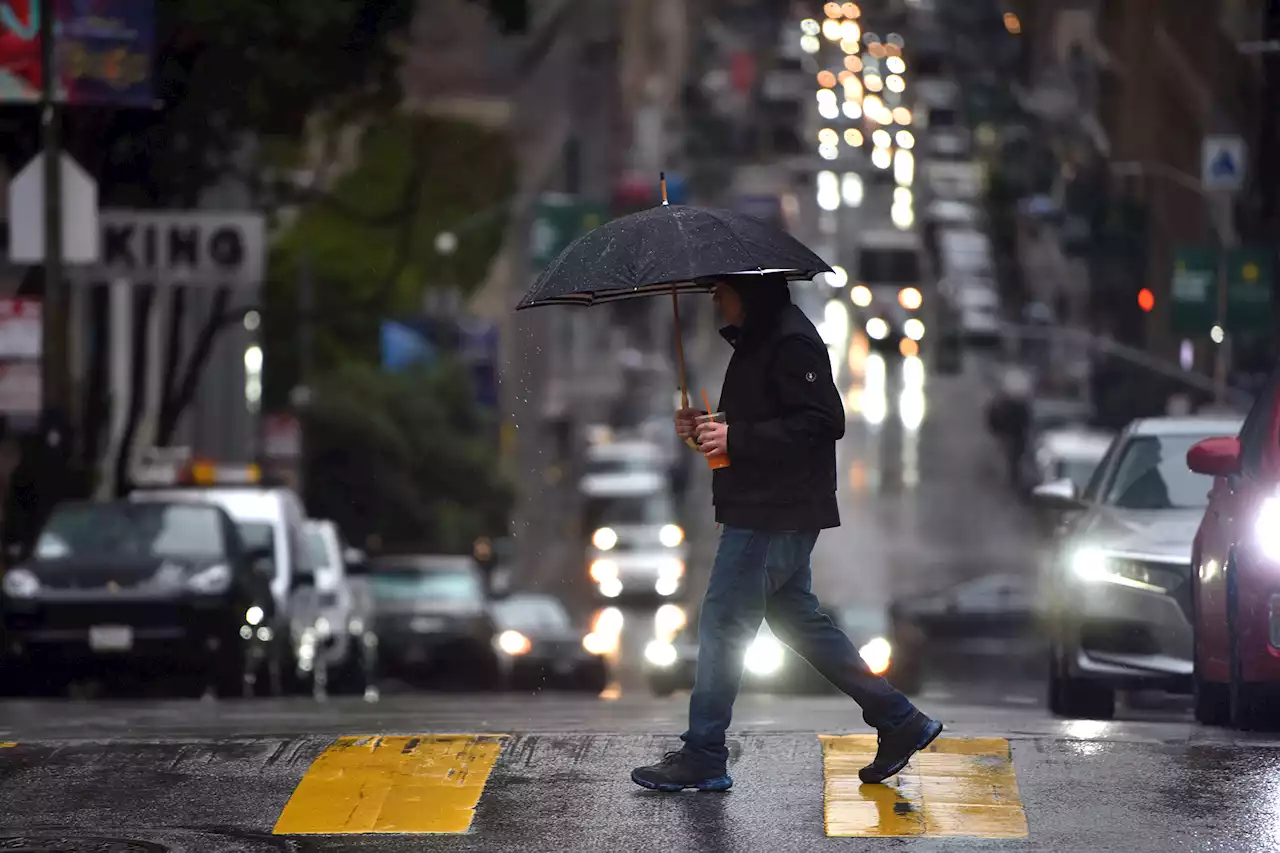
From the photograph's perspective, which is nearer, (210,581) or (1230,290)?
(210,581)

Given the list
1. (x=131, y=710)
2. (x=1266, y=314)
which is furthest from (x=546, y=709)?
(x=1266, y=314)

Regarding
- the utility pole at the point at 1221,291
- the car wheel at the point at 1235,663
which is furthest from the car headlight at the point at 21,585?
the utility pole at the point at 1221,291

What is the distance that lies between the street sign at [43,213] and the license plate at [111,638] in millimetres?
8110

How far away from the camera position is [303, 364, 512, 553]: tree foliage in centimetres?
5003

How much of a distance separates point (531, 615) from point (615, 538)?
21.1 m

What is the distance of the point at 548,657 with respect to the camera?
27359 mm

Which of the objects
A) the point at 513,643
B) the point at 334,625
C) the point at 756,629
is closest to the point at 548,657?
the point at 513,643

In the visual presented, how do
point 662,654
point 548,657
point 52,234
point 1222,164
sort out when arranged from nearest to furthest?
point 52,234
point 662,654
point 548,657
point 1222,164

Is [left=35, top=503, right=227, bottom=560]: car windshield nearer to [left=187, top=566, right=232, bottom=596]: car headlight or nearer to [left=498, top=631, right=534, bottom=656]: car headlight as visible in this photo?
[left=187, top=566, right=232, bottom=596]: car headlight

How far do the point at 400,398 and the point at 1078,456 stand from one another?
15.2 metres

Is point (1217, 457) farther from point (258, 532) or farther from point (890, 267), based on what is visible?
Result: point (890, 267)

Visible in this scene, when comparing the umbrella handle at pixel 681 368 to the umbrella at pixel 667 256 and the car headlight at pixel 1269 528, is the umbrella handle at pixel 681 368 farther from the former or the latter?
the car headlight at pixel 1269 528

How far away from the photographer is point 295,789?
8.70 m

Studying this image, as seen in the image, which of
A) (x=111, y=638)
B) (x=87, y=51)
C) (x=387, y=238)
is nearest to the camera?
(x=111, y=638)
